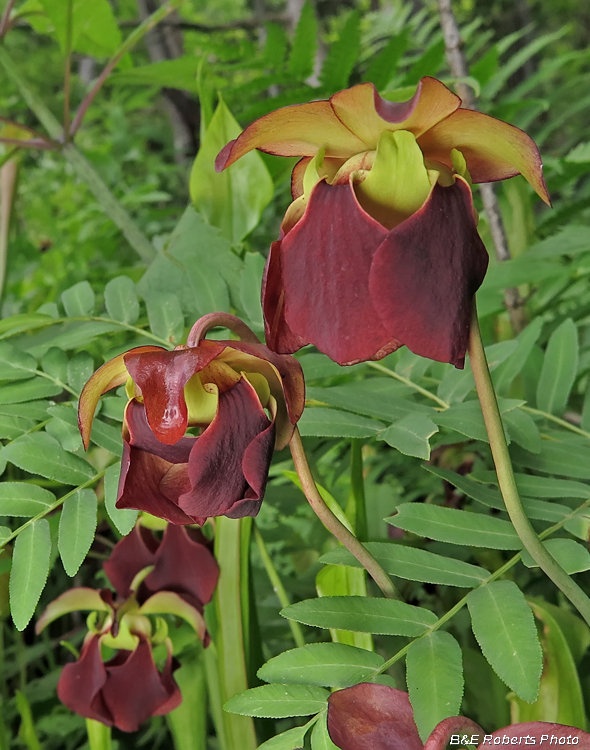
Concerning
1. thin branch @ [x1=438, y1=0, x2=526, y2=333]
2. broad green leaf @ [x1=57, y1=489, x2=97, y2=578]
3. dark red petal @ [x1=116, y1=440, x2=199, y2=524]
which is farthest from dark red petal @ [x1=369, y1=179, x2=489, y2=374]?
thin branch @ [x1=438, y1=0, x2=526, y2=333]

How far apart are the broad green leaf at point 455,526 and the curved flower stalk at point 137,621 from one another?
0.18 metres

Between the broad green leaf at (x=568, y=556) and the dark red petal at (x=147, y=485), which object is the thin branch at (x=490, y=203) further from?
the dark red petal at (x=147, y=485)

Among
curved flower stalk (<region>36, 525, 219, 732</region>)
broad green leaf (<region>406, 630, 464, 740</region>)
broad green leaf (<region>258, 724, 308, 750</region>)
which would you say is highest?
broad green leaf (<region>406, 630, 464, 740</region>)

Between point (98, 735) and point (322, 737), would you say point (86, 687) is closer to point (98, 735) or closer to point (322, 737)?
point (98, 735)

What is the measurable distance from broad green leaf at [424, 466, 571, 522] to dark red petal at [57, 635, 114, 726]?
0.29m

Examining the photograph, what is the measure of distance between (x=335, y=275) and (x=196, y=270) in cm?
29

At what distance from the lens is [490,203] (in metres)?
0.68

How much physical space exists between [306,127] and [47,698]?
636mm

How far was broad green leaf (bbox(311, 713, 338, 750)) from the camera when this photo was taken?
0.26 meters

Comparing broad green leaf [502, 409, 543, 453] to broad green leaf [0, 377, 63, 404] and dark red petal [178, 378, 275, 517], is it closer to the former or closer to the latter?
dark red petal [178, 378, 275, 517]

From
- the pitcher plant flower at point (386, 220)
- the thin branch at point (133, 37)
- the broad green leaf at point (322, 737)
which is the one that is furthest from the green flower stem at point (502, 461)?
the thin branch at point (133, 37)

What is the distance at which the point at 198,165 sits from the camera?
0.63 metres

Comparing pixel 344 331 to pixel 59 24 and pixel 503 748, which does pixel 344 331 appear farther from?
pixel 59 24

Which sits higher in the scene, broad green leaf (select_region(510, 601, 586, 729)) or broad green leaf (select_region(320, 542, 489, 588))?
broad green leaf (select_region(320, 542, 489, 588))
